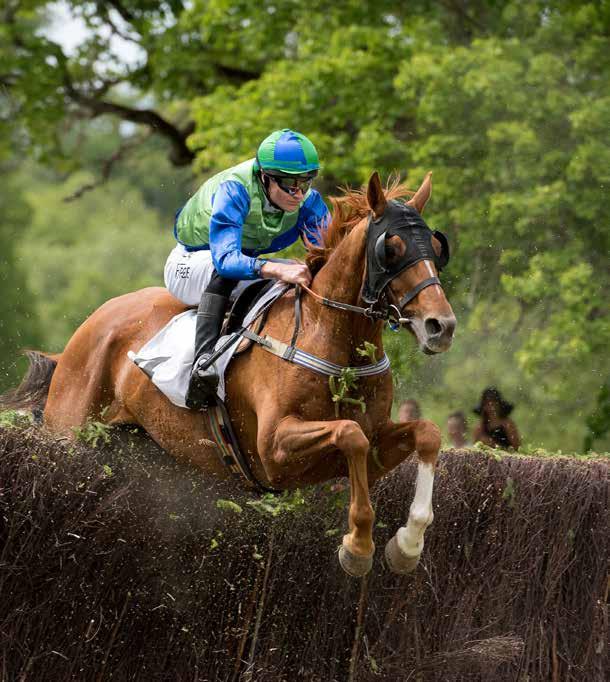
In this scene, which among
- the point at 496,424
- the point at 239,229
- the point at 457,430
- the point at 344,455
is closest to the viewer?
the point at 344,455

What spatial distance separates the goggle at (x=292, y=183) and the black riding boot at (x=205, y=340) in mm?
705

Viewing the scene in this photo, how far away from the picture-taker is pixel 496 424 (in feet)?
30.7

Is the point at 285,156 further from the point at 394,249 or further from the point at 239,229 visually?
the point at 394,249

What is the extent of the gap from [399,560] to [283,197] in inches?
79.0

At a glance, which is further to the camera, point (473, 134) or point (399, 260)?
point (473, 134)

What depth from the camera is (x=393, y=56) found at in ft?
52.6

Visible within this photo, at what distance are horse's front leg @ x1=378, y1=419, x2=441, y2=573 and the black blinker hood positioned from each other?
713 millimetres

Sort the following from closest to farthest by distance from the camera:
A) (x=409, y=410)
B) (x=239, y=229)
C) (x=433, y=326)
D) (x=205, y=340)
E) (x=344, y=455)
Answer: (x=433, y=326)
(x=344, y=455)
(x=239, y=229)
(x=205, y=340)
(x=409, y=410)

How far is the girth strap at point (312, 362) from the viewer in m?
5.54

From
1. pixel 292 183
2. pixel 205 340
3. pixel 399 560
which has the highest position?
pixel 292 183

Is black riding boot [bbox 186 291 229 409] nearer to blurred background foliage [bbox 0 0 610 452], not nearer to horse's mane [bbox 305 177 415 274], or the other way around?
horse's mane [bbox 305 177 415 274]

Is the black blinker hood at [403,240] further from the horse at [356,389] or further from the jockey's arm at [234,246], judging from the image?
the jockey's arm at [234,246]

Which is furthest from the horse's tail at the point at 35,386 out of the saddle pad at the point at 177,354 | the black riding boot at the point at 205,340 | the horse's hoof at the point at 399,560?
the horse's hoof at the point at 399,560

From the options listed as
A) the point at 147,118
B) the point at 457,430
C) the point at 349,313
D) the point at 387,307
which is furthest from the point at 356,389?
the point at 147,118
